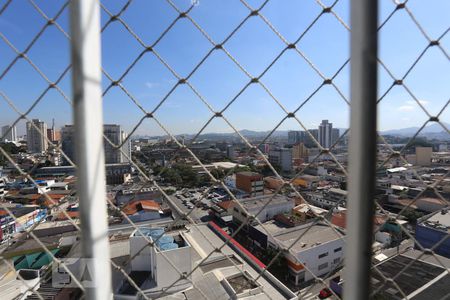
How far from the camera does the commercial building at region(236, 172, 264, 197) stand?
29.5 ft

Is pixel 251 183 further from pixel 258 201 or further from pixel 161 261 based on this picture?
pixel 161 261

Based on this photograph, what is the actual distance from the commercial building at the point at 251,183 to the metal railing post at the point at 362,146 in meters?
8.56

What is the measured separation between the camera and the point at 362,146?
22cm

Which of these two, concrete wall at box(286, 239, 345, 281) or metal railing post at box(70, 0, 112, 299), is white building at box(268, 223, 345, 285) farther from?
metal railing post at box(70, 0, 112, 299)

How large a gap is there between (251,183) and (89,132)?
886 centimetres

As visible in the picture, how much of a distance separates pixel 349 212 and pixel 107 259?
298mm

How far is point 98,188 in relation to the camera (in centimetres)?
33

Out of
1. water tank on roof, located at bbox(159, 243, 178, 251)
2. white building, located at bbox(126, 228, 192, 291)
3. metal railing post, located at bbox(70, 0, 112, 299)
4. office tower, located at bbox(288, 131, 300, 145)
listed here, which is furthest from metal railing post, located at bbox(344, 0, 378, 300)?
office tower, located at bbox(288, 131, 300, 145)

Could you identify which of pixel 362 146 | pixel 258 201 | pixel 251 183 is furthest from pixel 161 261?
pixel 251 183

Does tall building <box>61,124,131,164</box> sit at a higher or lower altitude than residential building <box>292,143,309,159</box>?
higher

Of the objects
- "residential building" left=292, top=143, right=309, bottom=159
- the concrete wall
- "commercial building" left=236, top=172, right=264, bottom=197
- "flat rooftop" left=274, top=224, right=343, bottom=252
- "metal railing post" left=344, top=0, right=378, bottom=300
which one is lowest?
the concrete wall

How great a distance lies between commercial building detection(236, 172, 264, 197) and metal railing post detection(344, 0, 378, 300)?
8.56 meters

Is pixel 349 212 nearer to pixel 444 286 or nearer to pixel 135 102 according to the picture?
pixel 135 102

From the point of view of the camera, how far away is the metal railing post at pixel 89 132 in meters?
0.32
